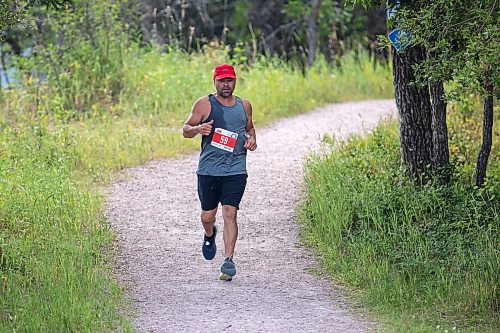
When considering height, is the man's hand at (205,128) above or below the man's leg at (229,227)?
above

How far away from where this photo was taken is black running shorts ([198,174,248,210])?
26.9ft

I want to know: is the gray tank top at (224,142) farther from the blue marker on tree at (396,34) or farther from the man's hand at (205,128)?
the blue marker on tree at (396,34)

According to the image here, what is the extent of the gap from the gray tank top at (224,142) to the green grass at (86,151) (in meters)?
1.25

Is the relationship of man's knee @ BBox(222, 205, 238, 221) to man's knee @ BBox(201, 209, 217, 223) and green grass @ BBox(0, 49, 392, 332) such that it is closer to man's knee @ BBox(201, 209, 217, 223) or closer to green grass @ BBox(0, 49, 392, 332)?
man's knee @ BBox(201, 209, 217, 223)

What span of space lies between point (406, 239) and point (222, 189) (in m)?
1.79

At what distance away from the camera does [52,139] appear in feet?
43.0

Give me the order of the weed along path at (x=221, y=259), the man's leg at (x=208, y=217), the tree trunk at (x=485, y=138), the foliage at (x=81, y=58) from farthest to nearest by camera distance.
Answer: the foliage at (x=81, y=58) → the tree trunk at (x=485, y=138) → the man's leg at (x=208, y=217) → the weed along path at (x=221, y=259)

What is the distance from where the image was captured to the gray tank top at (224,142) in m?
8.09

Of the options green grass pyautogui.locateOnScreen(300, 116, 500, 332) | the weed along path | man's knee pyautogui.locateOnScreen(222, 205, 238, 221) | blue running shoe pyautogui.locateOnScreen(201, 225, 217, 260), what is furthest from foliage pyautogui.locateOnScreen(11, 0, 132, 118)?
→ man's knee pyautogui.locateOnScreen(222, 205, 238, 221)

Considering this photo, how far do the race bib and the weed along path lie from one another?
113 cm

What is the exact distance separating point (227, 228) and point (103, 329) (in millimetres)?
1801

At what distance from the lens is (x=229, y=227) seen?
8.28 m

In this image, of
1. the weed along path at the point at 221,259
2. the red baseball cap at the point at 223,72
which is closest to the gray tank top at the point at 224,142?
the red baseball cap at the point at 223,72

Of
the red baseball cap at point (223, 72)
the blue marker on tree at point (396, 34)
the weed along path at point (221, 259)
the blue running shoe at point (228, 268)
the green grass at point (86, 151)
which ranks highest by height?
the blue marker on tree at point (396, 34)
